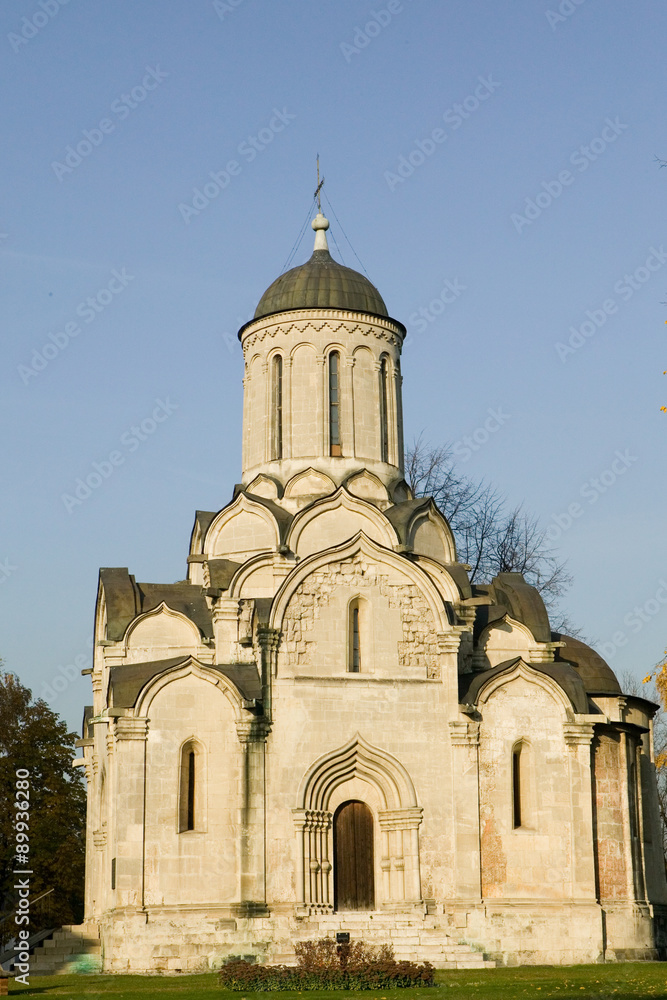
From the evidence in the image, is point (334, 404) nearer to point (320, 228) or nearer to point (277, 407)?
point (277, 407)

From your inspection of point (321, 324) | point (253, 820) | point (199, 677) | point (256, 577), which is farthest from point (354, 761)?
point (321, 324)

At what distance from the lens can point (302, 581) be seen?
25.8 meters

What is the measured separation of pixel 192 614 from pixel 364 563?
Result: 3.71 m

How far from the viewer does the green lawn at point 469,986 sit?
1853 centimetres

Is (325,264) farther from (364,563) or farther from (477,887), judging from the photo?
(477,887)

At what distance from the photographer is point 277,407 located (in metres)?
29.7

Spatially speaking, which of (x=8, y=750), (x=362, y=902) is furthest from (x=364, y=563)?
(x=8, y=750)

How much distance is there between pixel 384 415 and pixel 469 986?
1310cm

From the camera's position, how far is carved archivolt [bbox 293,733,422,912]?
81.4ft

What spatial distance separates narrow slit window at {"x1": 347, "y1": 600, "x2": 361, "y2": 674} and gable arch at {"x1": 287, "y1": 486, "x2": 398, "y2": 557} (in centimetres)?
168

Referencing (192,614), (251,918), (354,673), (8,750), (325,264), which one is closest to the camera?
(251,918)

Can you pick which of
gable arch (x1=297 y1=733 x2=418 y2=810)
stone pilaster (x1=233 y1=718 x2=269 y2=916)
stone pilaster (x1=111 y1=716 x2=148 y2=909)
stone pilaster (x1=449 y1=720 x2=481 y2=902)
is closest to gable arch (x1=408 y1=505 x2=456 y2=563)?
stone pilaster (x1=449 y1=720 x2=481 y2=902)

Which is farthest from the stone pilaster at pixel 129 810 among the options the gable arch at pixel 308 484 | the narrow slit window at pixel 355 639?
the gable arch at pixel 308 484

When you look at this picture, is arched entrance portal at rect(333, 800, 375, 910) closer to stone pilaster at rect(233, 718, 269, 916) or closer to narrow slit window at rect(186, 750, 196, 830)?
stone pilaster at rect(233, 718, 269, 916)
